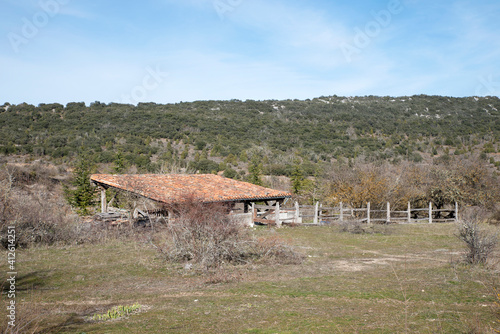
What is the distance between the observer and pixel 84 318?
22.9 ft

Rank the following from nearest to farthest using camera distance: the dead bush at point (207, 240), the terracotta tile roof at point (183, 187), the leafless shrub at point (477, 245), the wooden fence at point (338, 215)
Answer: the leafless shrub at point (477, 245)
the dead bush at point (207, 240)
the terracotta tile roof at point (183, 187)
the wooden fence at point (338, 215)

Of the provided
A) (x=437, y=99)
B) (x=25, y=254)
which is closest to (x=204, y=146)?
(x=25, y=254)

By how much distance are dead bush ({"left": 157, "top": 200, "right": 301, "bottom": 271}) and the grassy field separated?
54 cm

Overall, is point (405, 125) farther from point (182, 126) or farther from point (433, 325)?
point (433, 325)

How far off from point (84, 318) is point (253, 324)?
305cm

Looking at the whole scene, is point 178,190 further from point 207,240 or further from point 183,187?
point 207,240

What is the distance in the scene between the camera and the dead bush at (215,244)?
38.7ft

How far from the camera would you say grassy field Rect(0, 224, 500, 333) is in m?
6.44

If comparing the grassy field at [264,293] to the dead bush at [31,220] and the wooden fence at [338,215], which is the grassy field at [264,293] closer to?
the dead bush at [31,220]

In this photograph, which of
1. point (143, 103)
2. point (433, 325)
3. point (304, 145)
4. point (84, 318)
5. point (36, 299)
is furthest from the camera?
point (143, 103)

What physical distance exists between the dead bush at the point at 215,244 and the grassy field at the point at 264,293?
21.1 inches

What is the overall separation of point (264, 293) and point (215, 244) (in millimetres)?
3460

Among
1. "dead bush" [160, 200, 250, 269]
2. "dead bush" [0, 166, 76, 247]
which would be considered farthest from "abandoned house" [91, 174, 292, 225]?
"dead bush" [0, 166, 76, 247]

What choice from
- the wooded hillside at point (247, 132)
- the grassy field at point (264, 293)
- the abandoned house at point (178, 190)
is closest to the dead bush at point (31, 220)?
the grassy field at point (264, 293)
